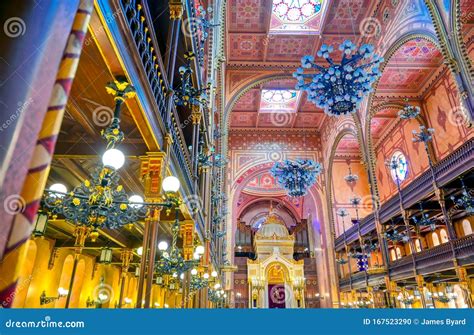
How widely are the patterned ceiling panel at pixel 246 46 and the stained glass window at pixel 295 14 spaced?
3.56ft

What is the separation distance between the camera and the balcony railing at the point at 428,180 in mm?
8711

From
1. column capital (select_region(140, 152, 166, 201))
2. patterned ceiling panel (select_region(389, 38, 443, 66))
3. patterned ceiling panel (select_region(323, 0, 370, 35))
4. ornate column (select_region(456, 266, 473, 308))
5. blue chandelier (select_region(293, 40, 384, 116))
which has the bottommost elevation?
ornate column (select_region(456, 266, 473, 308))

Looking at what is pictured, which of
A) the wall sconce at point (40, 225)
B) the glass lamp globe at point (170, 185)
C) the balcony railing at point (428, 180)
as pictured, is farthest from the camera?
the balcony railing at point (428, 180)

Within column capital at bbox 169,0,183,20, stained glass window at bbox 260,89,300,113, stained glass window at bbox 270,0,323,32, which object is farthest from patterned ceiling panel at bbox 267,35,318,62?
column capital at bbox 169,0,183,20

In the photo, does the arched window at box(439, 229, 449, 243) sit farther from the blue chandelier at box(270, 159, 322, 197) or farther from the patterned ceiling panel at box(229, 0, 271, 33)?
the patterned ceiling panel at box(229, 0, 271, 33)

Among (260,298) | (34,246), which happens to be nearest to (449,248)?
(34,246)

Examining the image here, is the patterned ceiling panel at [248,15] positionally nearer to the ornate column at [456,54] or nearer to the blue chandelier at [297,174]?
the blue chandelier at [297,174]

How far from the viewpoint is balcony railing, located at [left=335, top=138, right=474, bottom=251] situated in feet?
28.6

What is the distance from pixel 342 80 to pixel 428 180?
18.5 ft

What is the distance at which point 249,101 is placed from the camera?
19594 millimetres

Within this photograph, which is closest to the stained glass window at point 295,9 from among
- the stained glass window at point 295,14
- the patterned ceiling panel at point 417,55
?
the stained glass window at point 295,14

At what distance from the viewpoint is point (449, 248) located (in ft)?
32.4

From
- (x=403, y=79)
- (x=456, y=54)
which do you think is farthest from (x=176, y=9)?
(x=403, y=79)

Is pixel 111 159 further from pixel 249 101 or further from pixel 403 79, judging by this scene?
pixel 249 101
